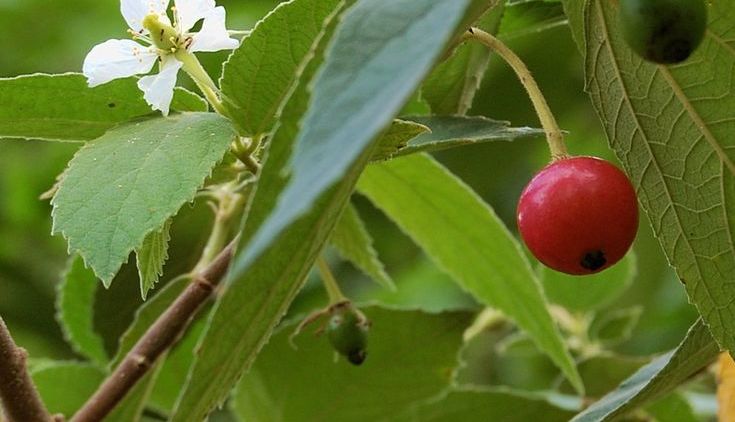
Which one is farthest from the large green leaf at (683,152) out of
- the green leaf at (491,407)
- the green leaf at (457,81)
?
the green leaf at (491,407)

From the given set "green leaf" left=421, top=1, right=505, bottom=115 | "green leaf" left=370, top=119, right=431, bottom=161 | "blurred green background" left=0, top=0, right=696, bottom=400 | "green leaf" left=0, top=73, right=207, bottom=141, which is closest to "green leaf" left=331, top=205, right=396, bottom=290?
"green leaf" left=421, top=1, right=505, bottom=115

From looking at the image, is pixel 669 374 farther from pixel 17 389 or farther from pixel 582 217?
pixel 17 389

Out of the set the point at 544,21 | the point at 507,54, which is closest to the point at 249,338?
the point at 507,54

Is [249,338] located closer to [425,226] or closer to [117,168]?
[117,168]

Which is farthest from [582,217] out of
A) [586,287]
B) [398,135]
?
[586,287]

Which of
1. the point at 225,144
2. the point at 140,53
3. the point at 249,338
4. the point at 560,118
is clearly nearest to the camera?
the point at 249,338

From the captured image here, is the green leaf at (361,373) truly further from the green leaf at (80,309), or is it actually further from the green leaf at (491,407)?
the green leaf at (80,309)
